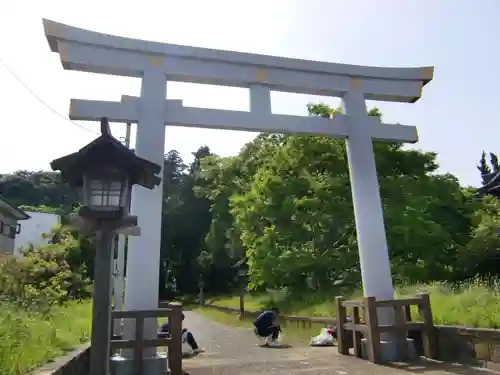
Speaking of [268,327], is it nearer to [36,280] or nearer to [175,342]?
[175,342]

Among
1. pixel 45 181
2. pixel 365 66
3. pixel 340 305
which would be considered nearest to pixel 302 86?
pixel 365 66

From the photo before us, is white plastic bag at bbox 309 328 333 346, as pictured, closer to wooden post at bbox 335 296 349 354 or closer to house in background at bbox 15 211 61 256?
wooden post at bbox 335 296 349 354

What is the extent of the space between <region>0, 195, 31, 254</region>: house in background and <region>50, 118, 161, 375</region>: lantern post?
22.3 m

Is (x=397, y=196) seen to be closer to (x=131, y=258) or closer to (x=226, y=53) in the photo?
(x=226, y=53)

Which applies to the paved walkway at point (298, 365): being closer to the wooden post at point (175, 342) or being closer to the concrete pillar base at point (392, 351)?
the concrete pillar base at point (392, 351)

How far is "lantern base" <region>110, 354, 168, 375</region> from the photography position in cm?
641

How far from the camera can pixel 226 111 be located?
8297 mm

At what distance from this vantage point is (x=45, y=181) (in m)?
52.7

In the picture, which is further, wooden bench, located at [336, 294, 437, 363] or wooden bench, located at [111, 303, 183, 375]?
wooden bench, located at [336, 294, 437, 363]

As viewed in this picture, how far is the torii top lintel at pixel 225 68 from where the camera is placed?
757 centimetres

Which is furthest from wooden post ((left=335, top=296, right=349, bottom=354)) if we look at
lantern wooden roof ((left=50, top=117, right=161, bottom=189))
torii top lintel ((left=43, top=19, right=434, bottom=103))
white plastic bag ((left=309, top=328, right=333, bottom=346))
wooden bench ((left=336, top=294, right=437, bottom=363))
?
lantern wooden roof ((left=50, top=117, right=161, bottom=189))

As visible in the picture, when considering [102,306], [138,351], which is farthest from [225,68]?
[102,306]

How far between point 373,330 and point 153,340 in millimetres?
3856

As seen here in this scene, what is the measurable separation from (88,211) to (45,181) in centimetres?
5433
